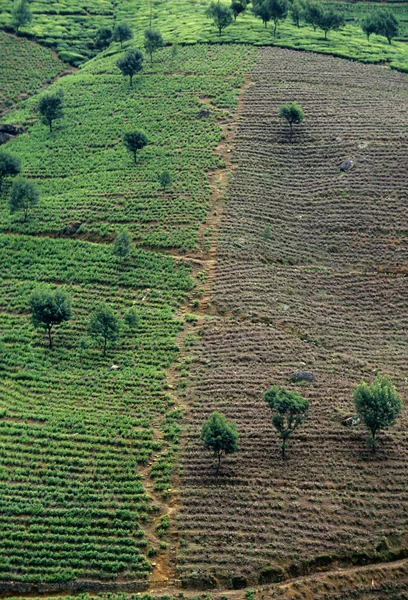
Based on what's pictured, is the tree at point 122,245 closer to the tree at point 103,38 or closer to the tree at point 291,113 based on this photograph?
the tree at point 291,113

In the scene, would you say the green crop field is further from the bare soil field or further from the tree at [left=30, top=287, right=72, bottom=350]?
the tree at [left=30, top=287, right=72, bottom=350]

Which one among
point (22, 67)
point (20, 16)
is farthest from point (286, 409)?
point (20, 16)

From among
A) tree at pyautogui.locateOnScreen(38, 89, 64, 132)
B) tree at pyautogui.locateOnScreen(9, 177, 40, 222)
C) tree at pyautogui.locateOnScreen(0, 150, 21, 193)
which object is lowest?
tree at pyautogui.locateOnScreen(9, 177, 40, 222)

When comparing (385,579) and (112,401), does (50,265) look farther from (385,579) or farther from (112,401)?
(385,579)

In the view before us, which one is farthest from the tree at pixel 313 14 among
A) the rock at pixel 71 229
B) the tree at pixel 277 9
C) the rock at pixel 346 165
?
the rock at pixel 71 229

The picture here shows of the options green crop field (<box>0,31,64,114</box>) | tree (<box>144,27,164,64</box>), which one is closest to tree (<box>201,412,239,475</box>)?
green crop field (<box>0,31,64,114</box>)

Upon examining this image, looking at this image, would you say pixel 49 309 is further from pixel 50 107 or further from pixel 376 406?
pixel 50 107

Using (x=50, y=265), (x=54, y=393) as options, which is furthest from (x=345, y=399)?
(x=50, y=265)
